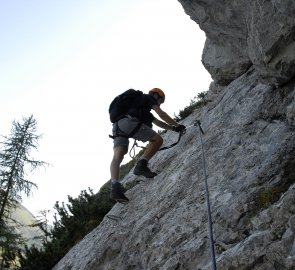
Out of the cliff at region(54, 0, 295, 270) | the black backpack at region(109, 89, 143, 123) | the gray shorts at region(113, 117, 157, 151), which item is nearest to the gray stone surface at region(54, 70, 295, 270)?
the cliff at region(54, 0, 295, 270)

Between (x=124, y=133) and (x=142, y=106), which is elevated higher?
(x=142, y=106)

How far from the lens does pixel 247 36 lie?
296 inches

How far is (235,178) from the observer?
5.43m

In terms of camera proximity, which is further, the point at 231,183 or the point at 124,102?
the point at 124,102

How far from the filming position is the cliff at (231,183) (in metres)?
4.12

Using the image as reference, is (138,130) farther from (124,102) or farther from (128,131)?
(124,102)

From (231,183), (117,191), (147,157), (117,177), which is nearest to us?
(231,183)

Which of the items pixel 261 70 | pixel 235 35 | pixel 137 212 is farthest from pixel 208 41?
pixel 137 212

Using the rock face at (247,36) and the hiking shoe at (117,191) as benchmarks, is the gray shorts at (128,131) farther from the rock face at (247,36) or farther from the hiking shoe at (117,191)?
the rock face at (247,36)

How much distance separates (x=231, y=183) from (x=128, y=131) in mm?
2859

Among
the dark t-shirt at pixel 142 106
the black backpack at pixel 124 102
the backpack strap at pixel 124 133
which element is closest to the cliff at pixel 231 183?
the backpack strap at pixel 124 133

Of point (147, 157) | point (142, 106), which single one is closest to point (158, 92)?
point (142, 106)

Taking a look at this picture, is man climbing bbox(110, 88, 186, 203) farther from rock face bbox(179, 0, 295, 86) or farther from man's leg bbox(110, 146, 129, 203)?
rock face bbox(179, 0, 295, 86)

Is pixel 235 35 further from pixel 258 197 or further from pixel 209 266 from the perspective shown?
pixel 209 266
